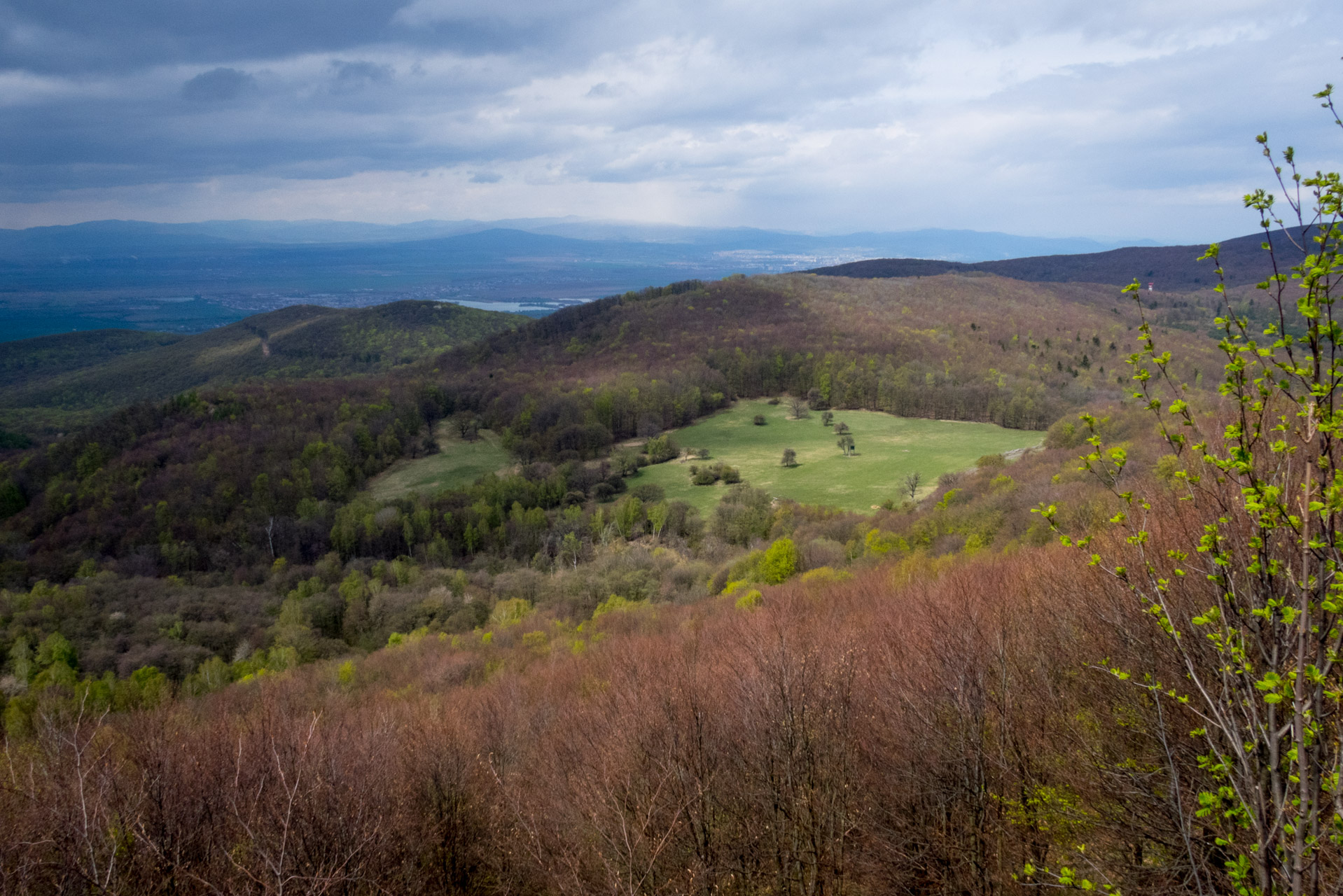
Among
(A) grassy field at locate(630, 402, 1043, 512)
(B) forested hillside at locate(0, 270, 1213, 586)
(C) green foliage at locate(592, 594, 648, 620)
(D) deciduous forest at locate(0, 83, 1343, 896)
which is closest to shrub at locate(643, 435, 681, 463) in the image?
(A) grassy field at locate(630, 402, 1043, 512)

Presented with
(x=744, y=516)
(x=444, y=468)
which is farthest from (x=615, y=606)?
(x=444, y=468)

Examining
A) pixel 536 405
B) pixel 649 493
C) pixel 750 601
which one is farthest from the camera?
pixel 536 405

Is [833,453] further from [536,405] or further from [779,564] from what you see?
[536,405]

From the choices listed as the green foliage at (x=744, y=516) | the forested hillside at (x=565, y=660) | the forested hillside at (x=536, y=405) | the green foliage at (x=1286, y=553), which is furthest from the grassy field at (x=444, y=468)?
the green foliage at (x=1286, y=553)

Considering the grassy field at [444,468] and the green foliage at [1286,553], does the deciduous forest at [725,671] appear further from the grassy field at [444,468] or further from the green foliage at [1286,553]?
the grassy field at [444,468]

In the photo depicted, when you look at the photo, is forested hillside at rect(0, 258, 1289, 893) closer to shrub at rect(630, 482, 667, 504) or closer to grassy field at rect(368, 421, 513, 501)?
shrub at rect(630, 482, 667, 504)

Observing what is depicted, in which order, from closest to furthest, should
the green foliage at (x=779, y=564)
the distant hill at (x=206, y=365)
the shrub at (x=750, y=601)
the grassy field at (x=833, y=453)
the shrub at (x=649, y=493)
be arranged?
the shrub at (x=750, y=601) < the green foliage at (x=779, y=564) < the grassy field at (x=833, y=453) < the shrub at (x=649, y=493) < the distant hill at (x=206, y=365)
